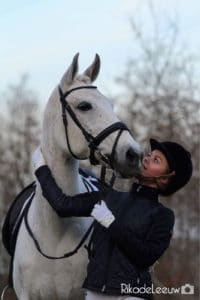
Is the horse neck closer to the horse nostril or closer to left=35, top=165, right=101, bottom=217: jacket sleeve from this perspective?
left=35, top=165, right=101, bottom=217: jacket sleeve

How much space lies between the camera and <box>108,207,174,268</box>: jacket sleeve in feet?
12.4

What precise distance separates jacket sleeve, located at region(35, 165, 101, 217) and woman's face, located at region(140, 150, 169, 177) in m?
0.35

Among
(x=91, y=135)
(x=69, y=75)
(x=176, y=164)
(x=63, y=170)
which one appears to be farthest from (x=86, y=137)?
(x=176, y=164)

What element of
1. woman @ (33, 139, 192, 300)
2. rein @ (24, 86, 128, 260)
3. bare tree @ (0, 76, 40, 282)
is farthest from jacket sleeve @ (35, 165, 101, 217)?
bare tree @ (0, 76, 40, 282)

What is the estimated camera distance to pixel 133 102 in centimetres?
1534

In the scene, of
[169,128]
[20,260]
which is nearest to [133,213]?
[20,260]

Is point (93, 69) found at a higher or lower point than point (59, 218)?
higher

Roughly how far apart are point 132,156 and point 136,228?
39 centimetres

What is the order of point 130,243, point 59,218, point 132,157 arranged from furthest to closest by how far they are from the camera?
point 59,218 < point 132,157 < point 130,243

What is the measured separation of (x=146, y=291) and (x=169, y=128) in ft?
35.0

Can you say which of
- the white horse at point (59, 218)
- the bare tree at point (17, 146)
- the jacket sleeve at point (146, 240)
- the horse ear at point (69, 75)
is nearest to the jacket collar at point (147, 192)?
the jacket sleeve at point (146, 240)

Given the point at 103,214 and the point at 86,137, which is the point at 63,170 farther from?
the point at 103,214

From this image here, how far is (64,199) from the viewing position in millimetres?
4277

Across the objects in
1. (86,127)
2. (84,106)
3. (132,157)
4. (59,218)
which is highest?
(84,106)
